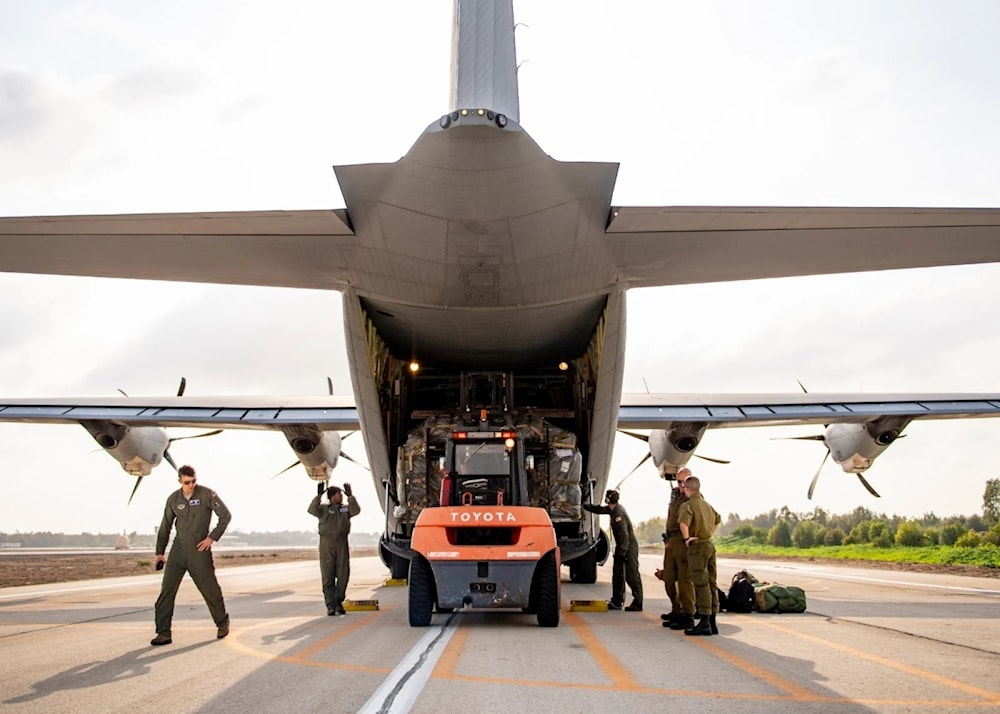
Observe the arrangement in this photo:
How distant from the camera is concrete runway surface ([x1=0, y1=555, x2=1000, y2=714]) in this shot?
420 cm

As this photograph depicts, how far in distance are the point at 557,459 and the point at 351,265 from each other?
17.1 ft

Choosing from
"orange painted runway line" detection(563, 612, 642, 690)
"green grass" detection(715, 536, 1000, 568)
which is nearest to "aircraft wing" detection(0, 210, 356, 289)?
"orange painted runway line" detection(563, 612, 642, 690)

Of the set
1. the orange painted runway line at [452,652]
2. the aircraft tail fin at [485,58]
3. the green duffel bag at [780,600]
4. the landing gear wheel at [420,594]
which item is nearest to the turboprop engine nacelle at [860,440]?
the green duffel bag at [780,600]

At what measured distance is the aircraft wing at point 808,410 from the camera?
52.0 feet

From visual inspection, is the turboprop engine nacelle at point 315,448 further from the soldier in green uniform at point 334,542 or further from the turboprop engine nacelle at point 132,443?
the soldier in green uniform at point 334,542

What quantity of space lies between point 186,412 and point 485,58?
11.8m

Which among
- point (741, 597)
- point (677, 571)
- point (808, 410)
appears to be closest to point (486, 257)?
point (677, 571)

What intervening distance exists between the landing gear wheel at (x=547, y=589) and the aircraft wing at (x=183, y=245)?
3.98 meters

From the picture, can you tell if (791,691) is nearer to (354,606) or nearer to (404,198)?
(404,198)

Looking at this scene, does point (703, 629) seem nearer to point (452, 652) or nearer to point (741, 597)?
point (452, 652)

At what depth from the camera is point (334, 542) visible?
9.68 m

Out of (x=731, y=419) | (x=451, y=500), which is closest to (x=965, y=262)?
(x=451, y=500)

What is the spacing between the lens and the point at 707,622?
23.7 ft

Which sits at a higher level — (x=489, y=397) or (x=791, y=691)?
(x=489, y=397)
